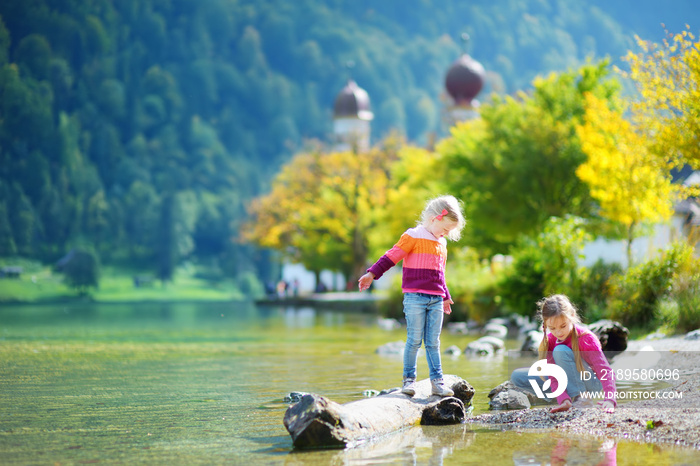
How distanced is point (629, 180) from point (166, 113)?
454ft

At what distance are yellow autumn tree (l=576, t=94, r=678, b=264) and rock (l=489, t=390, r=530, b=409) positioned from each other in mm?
12239

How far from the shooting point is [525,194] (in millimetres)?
32438

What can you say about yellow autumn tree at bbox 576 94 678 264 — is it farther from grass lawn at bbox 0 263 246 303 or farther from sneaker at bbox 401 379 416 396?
grass lawn at bbox 0 263 246 303

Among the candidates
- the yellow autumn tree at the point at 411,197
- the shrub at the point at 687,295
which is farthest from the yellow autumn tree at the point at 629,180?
the yellow autumn tree at the point at 411,197

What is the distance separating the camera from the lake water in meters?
6.76

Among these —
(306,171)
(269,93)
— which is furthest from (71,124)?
(306,171)

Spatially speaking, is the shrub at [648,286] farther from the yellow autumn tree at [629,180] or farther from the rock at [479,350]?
the yellow autumn tree at [629,180]

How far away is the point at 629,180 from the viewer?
21.6m

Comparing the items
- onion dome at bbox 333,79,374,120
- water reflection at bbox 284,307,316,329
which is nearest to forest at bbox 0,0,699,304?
onion dome at bbox 333,79,374,120

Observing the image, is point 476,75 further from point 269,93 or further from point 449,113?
point 269,93

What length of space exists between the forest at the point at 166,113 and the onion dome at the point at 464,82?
1193 cm

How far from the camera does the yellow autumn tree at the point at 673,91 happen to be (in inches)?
697

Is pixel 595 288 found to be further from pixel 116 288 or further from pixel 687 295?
pixel 116 288

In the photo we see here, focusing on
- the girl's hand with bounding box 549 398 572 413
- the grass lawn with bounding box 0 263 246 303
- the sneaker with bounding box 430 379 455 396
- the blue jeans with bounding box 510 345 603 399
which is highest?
the grass lawn with bounding box 0 263 246 303
